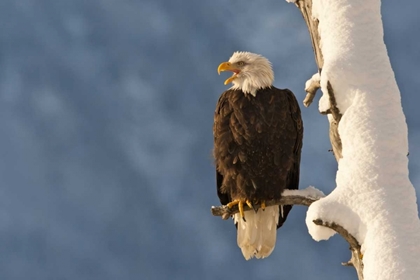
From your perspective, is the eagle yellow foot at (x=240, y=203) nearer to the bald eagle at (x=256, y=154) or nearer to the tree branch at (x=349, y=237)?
the bald eagle at (x=256, y=154)

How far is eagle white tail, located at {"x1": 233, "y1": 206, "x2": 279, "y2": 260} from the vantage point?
27.6 feet

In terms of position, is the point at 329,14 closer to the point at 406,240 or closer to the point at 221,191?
the point at 406,240

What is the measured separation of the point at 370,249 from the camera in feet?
16.2

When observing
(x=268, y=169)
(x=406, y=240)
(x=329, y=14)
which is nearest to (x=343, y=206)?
(x=406, y=240)

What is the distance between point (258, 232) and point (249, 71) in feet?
6.77

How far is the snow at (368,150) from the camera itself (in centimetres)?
488

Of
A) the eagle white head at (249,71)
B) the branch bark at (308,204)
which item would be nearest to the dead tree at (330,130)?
the branch bark at (308,204)

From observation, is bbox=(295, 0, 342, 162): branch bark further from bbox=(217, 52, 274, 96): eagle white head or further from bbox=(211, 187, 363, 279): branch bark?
bbox=(217, 52, 274, 96): eagle white head

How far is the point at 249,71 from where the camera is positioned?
8.86 meters

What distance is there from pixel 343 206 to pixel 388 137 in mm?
673

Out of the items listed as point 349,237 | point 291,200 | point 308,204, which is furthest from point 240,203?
point 349,237

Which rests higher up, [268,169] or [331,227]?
[268,169]

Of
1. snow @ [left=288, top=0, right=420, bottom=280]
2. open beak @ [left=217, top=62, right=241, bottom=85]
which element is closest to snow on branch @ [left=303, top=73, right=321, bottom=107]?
snow @ [left=288, top=0, right=420, bottom=280]

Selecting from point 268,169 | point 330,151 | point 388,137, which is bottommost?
point 388,137
